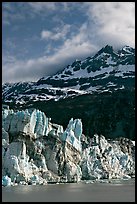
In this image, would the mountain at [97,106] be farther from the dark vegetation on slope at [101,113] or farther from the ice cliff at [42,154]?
the ice cliff at [42,154]

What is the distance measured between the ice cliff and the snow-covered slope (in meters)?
87.0

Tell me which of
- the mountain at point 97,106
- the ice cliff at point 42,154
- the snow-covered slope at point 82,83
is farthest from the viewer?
the snow-covered slope at point 82,83

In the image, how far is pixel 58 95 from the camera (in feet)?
482

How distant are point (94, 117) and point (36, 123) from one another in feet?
208

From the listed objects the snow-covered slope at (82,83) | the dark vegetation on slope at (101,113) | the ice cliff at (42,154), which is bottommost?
the ice cliff at (42,154)

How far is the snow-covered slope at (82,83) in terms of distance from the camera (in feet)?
473

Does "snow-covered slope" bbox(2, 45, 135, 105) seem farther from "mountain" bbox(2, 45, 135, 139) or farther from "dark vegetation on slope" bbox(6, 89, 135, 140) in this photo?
"dark vegetation on slope" bbox(6, 89, 135, 140)

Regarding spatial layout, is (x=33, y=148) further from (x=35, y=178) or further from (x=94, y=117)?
(x=94, y=117)

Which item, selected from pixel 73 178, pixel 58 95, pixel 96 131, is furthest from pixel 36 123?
pixel 58 95

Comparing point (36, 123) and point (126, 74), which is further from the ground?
point (126, 74)

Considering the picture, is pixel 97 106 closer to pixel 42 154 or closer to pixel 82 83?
pixel 82 83

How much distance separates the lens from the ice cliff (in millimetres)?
33219

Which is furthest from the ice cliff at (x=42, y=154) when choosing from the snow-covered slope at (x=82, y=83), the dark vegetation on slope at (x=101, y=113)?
the snow-covered slope at (x=82, y=83)

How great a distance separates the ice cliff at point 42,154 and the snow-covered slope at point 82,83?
285 feet
